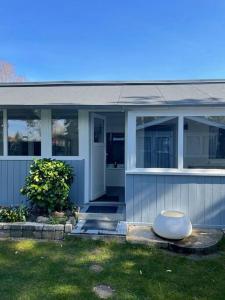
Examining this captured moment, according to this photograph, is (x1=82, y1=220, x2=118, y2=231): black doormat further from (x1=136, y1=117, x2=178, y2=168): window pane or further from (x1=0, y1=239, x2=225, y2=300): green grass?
(x1=136, y1=117, x2=178, y2=168): window pane

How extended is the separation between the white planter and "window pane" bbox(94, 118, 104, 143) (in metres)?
2.86

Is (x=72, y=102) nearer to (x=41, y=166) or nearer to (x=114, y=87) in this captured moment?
(x=41, y=166)

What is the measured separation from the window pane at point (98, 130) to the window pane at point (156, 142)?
1.64 metres

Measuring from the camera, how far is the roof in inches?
248

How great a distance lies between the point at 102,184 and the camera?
8.16m

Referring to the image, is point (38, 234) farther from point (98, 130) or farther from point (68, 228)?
point (98, 130)

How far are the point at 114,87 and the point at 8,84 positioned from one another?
324 cm

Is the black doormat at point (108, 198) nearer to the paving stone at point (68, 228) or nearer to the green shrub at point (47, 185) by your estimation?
the green shrub at point (47, 185)

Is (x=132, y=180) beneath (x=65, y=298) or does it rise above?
above

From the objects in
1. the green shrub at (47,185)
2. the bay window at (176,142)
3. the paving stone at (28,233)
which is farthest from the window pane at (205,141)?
the paving stone at (28,233)

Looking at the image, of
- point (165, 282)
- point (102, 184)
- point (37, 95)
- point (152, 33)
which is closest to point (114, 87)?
point (37, 95)

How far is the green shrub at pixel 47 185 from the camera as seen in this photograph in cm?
616

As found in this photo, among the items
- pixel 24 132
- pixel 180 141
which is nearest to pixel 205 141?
pixel 180 141

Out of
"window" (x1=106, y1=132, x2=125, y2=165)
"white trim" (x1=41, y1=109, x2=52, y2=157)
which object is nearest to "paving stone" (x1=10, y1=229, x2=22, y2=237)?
"white trim" (x1=41, y1=109, x2=52, y2=157)
